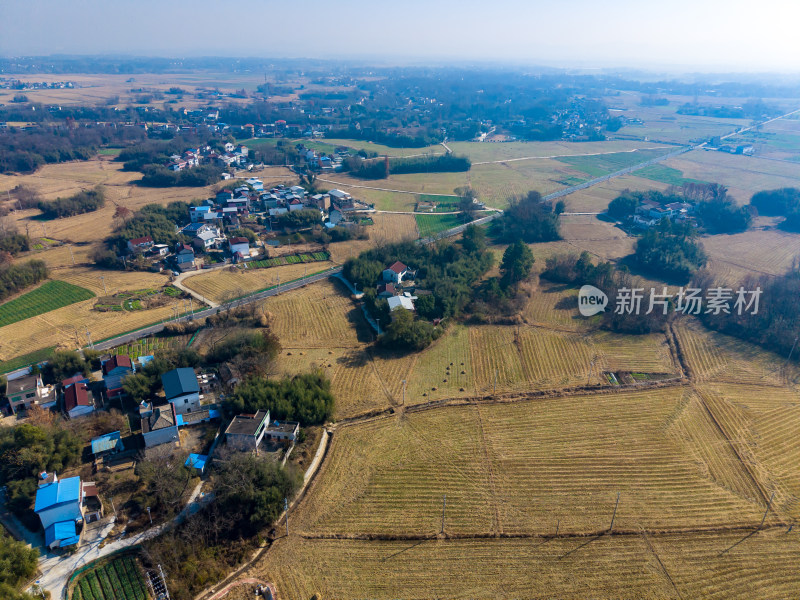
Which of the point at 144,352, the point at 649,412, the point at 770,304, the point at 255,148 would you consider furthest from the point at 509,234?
the point at 255,148

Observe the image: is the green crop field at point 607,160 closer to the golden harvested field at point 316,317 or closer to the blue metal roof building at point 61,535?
the golden harvested field at point 316,317

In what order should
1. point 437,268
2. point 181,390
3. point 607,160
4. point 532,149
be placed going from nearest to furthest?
point 181,390
point 437,268
point 607,160
point 532,149

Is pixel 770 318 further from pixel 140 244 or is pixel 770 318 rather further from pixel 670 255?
pixel 140 244

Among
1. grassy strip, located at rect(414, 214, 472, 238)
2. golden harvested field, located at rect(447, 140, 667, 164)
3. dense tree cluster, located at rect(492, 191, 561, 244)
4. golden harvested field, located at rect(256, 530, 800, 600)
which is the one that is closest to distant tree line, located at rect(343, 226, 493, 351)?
dense tree cluster, located at rect(492, 191, 561, 244)

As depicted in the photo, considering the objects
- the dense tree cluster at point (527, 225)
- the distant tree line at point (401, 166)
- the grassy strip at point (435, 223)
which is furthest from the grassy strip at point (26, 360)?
the distant tree line at point (401, 166)

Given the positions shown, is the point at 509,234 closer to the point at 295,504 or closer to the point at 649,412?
the point at 649,412

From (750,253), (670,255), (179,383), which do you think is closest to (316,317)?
(179,383)

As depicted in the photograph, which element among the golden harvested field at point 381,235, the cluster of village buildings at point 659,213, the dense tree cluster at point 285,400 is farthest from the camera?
the cluster of village buildings at point 659,213
